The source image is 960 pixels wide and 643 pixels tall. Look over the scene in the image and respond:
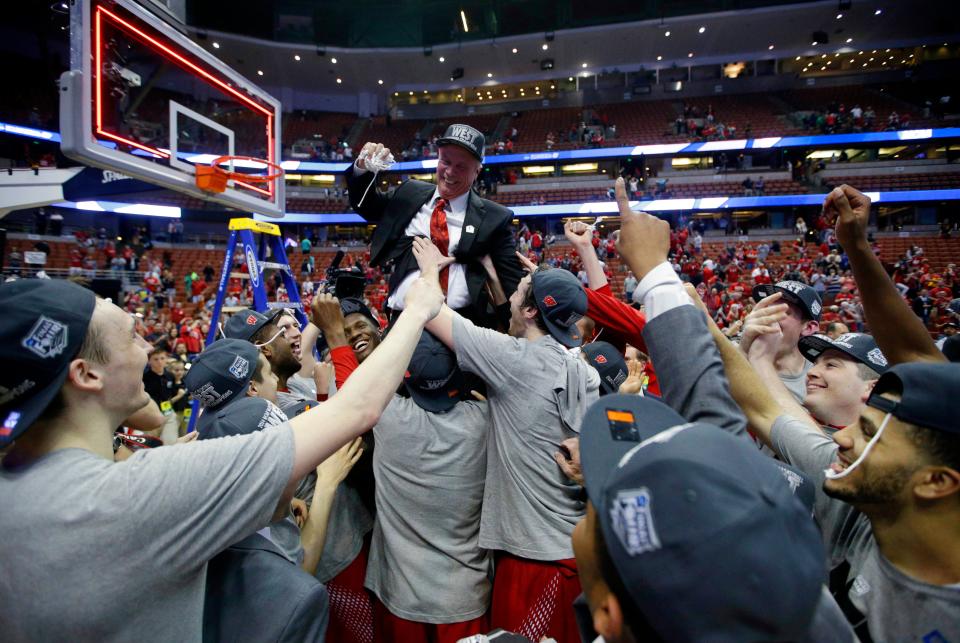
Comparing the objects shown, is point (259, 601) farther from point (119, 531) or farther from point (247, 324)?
point (247, 324)

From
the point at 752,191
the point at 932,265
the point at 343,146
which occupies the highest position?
the point at 343,146

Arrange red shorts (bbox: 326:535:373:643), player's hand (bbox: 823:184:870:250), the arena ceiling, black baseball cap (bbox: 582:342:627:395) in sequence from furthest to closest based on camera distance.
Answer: the arena ceiling → black baseball cap (bbox: 582:342:627:395) → red shorts (bbox: 326:535:373:643) → player's hand (bbox: 823:184:870:250)

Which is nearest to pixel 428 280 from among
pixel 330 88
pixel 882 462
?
pixel 882 462

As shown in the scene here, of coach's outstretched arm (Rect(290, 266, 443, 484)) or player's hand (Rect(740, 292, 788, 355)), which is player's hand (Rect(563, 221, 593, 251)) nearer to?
player's hand (Rect(740, 292, 788, 355))

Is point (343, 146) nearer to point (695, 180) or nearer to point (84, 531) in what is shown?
point (695, 180)

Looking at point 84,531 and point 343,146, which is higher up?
point 343,146

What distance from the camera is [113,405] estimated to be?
1271 mm

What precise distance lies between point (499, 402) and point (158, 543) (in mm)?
1510

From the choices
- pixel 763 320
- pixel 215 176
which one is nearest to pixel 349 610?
pixel 763 320

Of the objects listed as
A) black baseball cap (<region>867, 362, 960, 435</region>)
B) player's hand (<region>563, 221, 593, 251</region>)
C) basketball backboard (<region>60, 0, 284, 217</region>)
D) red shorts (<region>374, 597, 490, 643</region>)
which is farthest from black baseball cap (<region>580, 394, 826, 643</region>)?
basketball backboard (<region>60, 0, 284, 217</region>)

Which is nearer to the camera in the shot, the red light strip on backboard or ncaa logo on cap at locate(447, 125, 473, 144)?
ncaa logo on cap at locate(447, 125, 473, 144)

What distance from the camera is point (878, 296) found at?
1.88 meters

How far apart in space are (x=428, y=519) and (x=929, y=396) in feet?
6.13

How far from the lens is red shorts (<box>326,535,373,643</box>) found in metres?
2.47
